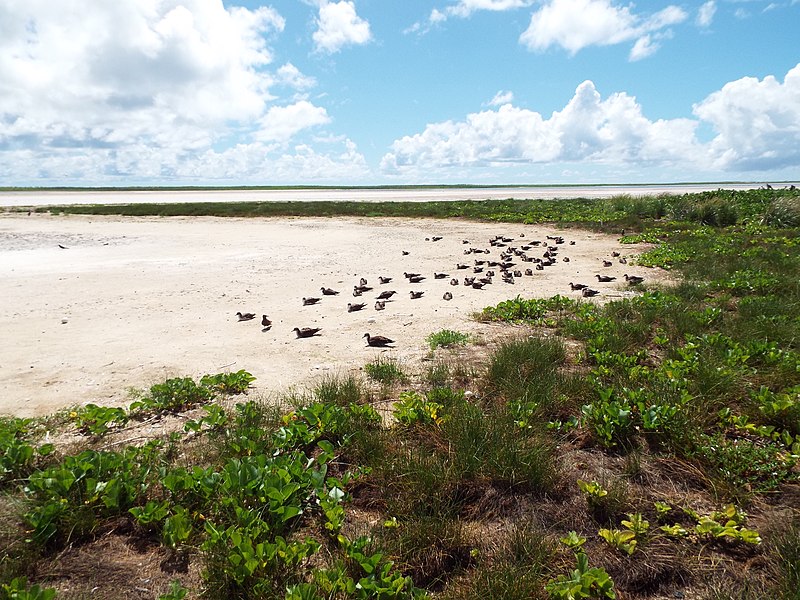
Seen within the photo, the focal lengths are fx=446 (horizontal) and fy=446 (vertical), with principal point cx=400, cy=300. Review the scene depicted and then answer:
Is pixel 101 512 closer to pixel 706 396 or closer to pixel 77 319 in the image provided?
pixel 706 396

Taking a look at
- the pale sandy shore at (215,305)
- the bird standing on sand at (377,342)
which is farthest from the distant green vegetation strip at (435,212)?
the bird standing on sand at (377,342)

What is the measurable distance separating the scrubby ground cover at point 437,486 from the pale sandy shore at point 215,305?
0.84 meters

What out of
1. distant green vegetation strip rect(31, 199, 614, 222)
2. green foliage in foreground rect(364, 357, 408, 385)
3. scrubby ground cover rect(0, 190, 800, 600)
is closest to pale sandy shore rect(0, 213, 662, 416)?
green foliage in foreground rect(364, 357, 408, 385)

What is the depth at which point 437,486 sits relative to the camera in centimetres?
291

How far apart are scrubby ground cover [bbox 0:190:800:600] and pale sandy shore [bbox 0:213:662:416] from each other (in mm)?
836

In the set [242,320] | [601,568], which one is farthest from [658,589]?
[242,320]

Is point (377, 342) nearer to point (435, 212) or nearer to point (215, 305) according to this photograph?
point (215, 305)

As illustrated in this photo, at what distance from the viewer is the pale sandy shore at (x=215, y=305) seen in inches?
205

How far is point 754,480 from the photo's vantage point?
296 centimetres

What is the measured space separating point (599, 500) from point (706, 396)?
1.84 meters

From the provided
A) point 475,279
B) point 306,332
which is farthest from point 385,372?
point 475,279

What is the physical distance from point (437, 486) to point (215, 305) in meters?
6.58

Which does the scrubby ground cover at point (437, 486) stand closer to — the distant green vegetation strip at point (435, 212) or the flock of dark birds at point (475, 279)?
the flock of dark birds at point (475, 279)

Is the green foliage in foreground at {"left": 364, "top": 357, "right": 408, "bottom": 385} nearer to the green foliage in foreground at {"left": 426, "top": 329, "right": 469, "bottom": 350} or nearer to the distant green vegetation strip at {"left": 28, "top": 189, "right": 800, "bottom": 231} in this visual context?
the green foliage in foreground at {"left": 426, "top": 329, "right": 469, "bottom": 350}
